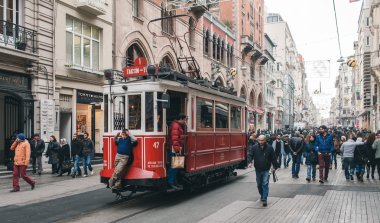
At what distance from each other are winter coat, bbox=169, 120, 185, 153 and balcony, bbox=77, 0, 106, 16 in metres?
12.4

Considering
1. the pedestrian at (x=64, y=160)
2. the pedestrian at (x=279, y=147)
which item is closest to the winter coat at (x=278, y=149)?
the pedestrian at (x=279, y=147)

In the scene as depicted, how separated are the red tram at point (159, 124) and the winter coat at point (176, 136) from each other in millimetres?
220

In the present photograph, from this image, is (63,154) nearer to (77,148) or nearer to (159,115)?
(77,148)

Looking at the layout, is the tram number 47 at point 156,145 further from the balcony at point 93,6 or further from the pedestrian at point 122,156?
the balcony at point 93,6

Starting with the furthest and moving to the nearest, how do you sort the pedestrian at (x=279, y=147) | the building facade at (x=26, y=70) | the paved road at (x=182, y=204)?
the pedestrian at (x=279, y=147)
the building facade at (x=26, y=70)
the paved road at (x=182, y=204)

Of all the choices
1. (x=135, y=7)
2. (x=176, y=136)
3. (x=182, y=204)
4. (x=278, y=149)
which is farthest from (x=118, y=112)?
(x=135, y=7)

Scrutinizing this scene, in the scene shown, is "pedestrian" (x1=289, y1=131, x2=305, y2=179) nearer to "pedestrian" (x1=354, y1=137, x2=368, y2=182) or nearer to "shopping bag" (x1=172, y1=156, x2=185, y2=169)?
"pedestrian" (x1=354, y1=137, x2=368, y2=182)

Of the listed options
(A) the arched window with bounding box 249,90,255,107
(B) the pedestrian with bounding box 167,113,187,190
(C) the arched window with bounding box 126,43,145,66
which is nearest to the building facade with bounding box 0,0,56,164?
(C) the arched window with bounding box 126,43,145,66

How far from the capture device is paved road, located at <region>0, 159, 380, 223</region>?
875 cm

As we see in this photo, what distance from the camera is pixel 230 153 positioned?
567 inches

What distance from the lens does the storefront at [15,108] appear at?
55.9ft

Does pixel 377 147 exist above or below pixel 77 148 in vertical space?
above

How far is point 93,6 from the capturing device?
68.1ft

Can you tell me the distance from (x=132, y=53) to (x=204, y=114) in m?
14.6
